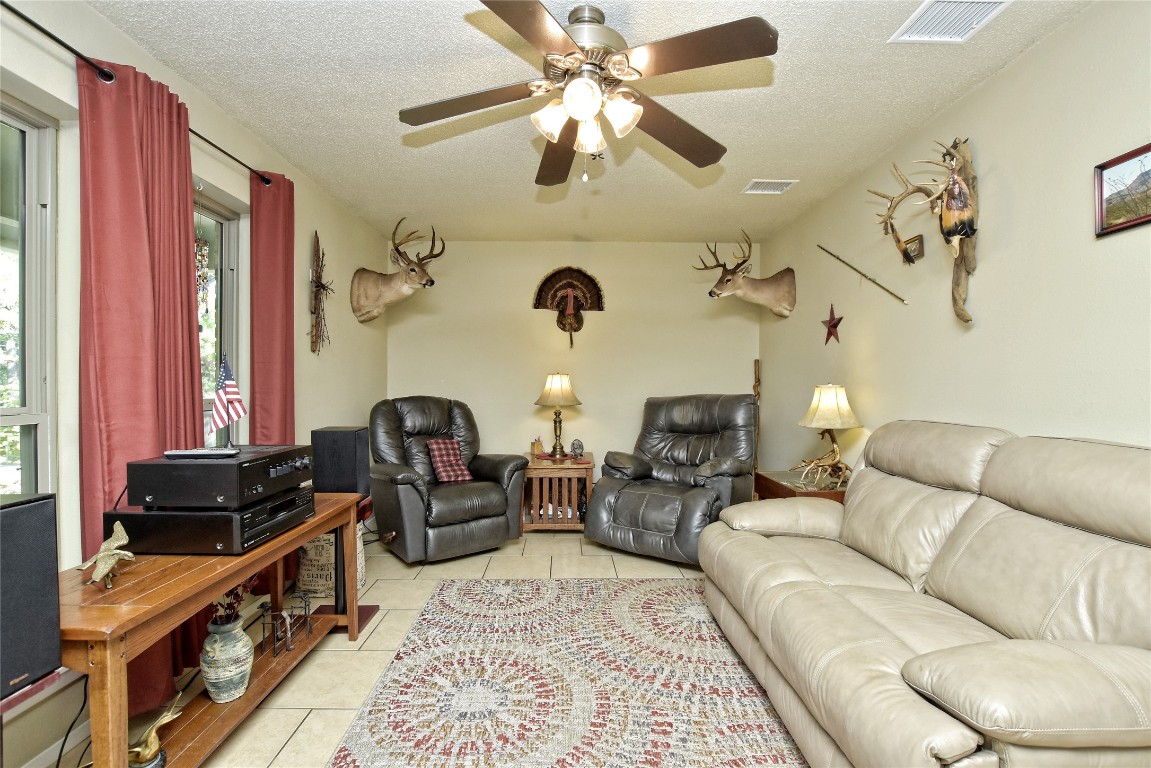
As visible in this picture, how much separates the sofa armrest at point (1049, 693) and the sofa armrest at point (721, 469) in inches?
89.6

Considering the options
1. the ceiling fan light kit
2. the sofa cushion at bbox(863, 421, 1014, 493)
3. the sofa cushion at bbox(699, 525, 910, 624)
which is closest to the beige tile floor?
the sofa cushion at bbox(699, 525, 910, 624)

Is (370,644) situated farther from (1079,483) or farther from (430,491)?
(1079,483)

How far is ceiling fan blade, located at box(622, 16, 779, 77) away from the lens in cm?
138

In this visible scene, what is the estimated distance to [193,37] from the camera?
76.9 inches

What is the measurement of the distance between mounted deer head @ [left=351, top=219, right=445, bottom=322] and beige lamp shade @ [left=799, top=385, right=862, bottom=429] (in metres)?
2.78

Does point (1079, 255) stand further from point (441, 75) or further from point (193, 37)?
point (193, 37)

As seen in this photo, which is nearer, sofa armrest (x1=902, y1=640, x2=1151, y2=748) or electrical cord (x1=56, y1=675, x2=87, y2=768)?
sofa armrest (x1=902, y1=640, x2=1151, y2=748)

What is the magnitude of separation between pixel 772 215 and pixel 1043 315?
7.76ft

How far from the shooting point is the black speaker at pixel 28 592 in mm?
1048

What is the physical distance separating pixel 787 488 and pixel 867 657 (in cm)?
175

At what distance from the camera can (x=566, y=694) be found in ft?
6.59

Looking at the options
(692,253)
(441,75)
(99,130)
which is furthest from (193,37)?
(692,253)

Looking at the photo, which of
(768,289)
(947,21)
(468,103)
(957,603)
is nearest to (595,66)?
(468,103)

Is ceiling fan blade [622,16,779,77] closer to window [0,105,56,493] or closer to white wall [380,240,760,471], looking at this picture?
window [0,105,56,493]
